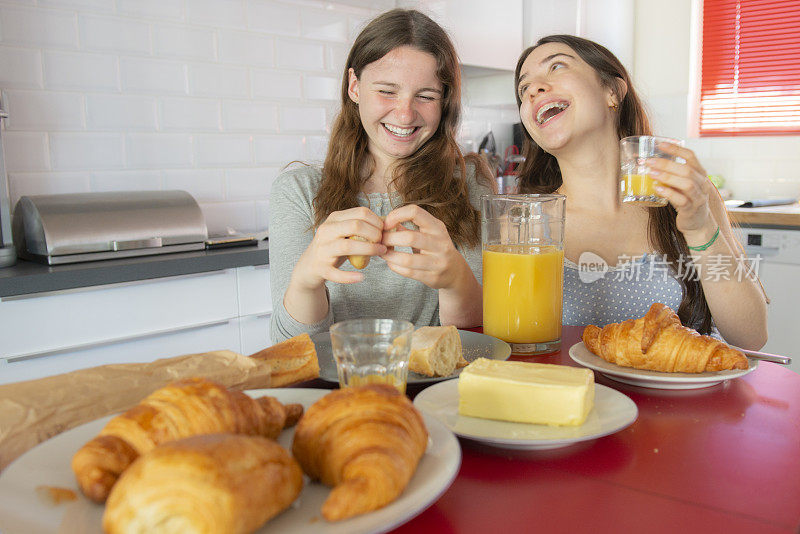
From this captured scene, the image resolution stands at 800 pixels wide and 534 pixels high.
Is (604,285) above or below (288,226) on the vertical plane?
below

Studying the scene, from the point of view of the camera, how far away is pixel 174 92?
8.53ft

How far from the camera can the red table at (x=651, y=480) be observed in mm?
548

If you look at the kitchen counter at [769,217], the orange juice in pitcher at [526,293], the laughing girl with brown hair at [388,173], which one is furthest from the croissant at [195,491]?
the kitchen counter at [769,217]

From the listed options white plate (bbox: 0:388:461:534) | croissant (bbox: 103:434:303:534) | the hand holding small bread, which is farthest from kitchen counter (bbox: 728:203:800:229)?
croissant (bbox: 103:434:303:534)

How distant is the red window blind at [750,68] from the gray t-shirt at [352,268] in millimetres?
2846

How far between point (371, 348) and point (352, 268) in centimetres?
97

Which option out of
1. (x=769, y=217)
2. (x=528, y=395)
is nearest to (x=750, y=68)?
(x=769, y=217)

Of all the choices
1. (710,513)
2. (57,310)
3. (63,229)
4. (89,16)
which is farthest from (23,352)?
(710,513)

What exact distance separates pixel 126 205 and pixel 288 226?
843mm

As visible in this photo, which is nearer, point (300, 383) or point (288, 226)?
point (300, 383)

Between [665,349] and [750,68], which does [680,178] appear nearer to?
[665,349]

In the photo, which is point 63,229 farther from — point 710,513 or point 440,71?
point 710,513

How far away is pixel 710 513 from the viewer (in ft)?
1.82

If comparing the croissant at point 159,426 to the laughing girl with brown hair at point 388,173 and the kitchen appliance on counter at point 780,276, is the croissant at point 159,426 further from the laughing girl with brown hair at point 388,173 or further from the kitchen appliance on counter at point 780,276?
the kitchen appliance on counter at point 780,276
